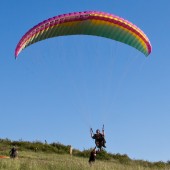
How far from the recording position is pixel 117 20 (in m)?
21.4

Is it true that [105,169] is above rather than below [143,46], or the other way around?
below

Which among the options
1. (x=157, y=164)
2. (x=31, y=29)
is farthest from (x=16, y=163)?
(x=157, y=164)

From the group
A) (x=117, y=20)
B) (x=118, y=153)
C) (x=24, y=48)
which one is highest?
A: (x=117, y=20)

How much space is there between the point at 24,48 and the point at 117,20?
14.7 feet

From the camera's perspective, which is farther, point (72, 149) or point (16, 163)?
point (72, 149)

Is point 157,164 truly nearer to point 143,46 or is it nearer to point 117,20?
point 143,46

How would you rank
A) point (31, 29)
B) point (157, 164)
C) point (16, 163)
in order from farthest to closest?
point (157, 164)
point (31, 29)
point (16, 163)

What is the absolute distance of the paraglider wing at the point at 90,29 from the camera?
65.5ft

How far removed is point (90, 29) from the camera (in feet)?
72.3

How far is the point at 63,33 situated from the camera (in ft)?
70.6

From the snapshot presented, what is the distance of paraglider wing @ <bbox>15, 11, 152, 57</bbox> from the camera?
20.0 m

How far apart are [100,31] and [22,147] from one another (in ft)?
52.2

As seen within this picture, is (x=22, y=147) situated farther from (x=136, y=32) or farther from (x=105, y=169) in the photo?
(x=105, y=169)

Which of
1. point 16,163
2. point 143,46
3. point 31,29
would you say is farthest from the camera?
point 143,46
